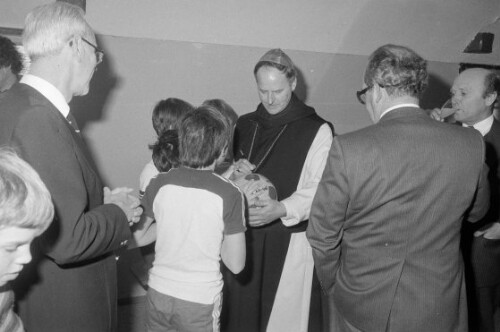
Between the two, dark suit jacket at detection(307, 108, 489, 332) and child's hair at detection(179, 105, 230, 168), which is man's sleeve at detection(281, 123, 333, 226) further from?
child's hair at detection(179, 105, 230, 168)

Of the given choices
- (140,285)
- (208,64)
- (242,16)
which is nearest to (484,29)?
(242,16)

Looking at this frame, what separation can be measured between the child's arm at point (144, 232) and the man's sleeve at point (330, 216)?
0.94 m

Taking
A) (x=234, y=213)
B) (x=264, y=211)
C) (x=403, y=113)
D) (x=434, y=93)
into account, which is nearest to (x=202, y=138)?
(x=234, y=213)

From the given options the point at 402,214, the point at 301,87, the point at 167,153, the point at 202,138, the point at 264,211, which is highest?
the point at 301,87

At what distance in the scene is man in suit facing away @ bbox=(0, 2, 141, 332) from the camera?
1581 mm

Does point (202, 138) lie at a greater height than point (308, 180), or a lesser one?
greater

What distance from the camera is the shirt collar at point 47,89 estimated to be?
1.74 meters

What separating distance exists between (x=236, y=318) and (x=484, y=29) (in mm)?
4862

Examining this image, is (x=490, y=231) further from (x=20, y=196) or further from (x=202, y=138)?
(x=20, y=196)

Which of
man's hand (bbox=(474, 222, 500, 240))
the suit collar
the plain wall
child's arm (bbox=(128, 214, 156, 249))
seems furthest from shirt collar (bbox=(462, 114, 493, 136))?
child's arm (bbox=(128, 214, 156, 249))

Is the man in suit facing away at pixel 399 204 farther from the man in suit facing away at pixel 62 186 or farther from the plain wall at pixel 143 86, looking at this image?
the plain wall at pixel 143 86

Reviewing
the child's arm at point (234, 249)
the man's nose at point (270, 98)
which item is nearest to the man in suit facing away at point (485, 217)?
the man's nose at point (270, 98)

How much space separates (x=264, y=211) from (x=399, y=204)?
1042mm

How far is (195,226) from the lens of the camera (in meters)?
2.15
